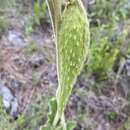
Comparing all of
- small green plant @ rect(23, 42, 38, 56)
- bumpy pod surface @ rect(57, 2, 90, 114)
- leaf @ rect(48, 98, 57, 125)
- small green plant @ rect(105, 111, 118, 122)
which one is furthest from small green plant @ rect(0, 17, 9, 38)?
bumpy pod surface @ rect(57, 2, 90, 114)

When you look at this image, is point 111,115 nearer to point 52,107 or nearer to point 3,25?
point 3,25

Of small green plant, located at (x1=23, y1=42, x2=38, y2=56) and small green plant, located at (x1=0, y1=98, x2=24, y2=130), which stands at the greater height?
small green plant, located at (x1=23, y1=42, x2=38, y2=56)

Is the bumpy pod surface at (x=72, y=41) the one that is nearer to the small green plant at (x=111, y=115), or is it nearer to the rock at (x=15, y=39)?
the small green plant at (x=111, y=115)

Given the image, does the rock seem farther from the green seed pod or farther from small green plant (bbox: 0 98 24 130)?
the green seed pod

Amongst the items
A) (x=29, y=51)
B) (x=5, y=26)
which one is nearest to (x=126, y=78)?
(x=29, y=51)

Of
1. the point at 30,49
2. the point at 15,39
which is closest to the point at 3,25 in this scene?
the point at 15,39

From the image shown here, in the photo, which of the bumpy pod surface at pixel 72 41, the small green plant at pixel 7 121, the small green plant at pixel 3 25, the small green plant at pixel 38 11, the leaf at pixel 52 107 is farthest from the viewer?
the small green plant at pixel 38 11

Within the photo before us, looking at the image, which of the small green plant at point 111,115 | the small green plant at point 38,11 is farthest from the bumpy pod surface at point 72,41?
the small green plant at point 38,11

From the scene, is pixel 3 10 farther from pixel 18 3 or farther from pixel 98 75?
pixel 98 75
